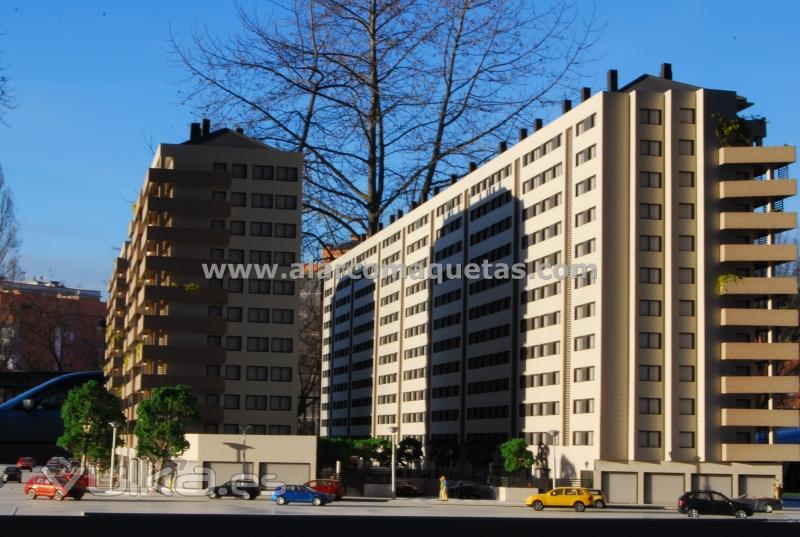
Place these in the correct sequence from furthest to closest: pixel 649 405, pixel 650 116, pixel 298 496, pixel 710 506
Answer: pixel 650 116, pixel 649 405, pixel 298 496, pixel 710 506

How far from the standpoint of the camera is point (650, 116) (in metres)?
97.7

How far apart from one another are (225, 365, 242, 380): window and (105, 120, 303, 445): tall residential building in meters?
0.09

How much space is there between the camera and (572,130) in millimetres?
102375

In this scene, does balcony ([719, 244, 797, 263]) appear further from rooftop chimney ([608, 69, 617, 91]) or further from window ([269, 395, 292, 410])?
window ([269, 395, 292, 410])

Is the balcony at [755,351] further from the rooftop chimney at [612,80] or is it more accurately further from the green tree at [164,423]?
the green tree at [164,423]

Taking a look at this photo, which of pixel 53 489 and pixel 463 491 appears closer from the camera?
pixel 53 489

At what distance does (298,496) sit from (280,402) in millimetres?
29822

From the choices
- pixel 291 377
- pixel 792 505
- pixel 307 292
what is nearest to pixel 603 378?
pixel 792 505

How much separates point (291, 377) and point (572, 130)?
105 ft

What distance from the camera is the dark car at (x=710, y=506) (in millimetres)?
73812

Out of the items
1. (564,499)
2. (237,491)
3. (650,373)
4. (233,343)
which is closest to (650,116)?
(650,373)

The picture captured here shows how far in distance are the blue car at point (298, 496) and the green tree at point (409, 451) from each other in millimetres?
50292

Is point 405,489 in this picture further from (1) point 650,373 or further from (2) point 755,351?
(2) point 755,351

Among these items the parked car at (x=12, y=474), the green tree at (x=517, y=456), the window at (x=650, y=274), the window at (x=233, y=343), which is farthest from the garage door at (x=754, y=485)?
the parked car at (x=12, y=474)
